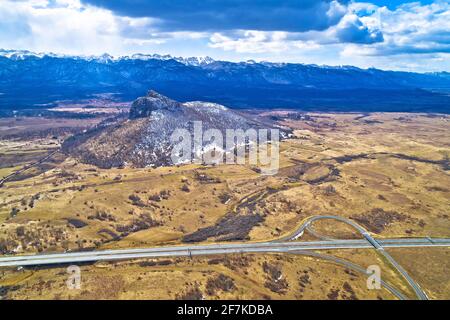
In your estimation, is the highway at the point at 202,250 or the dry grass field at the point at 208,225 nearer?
the dry grass field at the point at 208,225

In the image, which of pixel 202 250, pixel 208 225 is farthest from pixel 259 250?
pixel 208 225

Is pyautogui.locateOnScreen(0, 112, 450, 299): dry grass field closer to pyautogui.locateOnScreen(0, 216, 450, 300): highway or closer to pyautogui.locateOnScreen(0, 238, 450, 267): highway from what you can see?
pyautogui.locateOnScreen(0, 216, 450, 300): highway

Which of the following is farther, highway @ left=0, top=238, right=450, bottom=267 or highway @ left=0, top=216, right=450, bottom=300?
highway @ left=0, top=238, right=450, bottom=267

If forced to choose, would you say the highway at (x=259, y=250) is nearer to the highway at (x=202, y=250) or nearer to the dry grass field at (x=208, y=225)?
the highway at (x=202, y=250)

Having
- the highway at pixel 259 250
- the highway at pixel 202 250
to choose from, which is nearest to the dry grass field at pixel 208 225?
the highway at pixel 259 250

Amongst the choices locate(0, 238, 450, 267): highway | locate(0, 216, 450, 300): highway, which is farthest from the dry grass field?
locate(0, 238, 450, 267): highway

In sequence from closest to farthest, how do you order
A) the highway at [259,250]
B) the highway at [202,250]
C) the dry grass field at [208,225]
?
the dry grass field at [208,225]
the highway at [259,250]
the highway at [202,250]

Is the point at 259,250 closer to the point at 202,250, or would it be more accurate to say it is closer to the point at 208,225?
the point at 202,250

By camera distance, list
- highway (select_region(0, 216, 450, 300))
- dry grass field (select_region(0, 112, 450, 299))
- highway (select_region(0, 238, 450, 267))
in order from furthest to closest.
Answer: highway (select_region(0, 238, 450, 267))
highway (select_region(0, 216, 450, 300))
dry grass field (select_region(0, 112, 450, 299))
